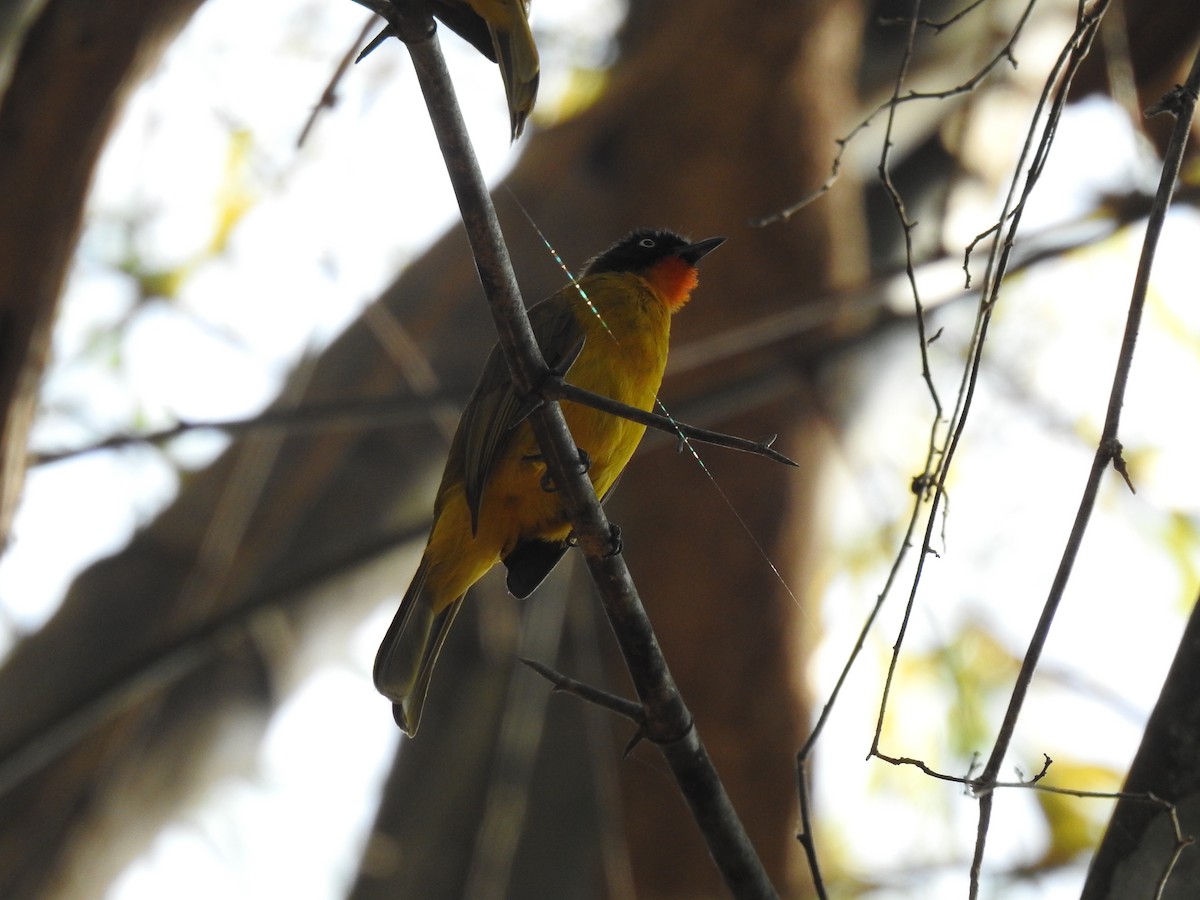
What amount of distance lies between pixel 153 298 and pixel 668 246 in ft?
15.0

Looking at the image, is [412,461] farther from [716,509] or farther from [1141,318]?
[1141,318]

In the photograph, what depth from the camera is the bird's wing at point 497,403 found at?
306 centimetres

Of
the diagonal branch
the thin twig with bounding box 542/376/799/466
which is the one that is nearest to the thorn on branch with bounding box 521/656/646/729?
the diagonal branch

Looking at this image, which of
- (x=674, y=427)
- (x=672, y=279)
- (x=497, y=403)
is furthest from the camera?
(x=672, y=279)

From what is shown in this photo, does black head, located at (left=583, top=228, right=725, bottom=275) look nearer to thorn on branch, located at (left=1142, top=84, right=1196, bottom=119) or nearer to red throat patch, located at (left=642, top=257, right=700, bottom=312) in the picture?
red throat patch, located at (left=642, top=257, right=700, bottom=312)

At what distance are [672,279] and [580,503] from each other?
189 cm

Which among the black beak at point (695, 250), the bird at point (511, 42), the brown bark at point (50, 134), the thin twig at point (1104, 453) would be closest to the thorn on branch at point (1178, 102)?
the thin twig at point (1104, 453)

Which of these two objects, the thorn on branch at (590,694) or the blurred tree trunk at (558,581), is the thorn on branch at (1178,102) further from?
the blurred tree trunk at (558,581)

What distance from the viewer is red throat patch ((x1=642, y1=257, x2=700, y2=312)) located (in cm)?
391

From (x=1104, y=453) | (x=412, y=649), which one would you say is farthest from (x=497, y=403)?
(x=1104, y=453)

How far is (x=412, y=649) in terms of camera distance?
3.27 m

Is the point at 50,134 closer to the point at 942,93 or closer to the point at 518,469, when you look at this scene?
the point at 518,469

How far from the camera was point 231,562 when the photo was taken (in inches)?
221

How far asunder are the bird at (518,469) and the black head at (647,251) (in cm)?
38
